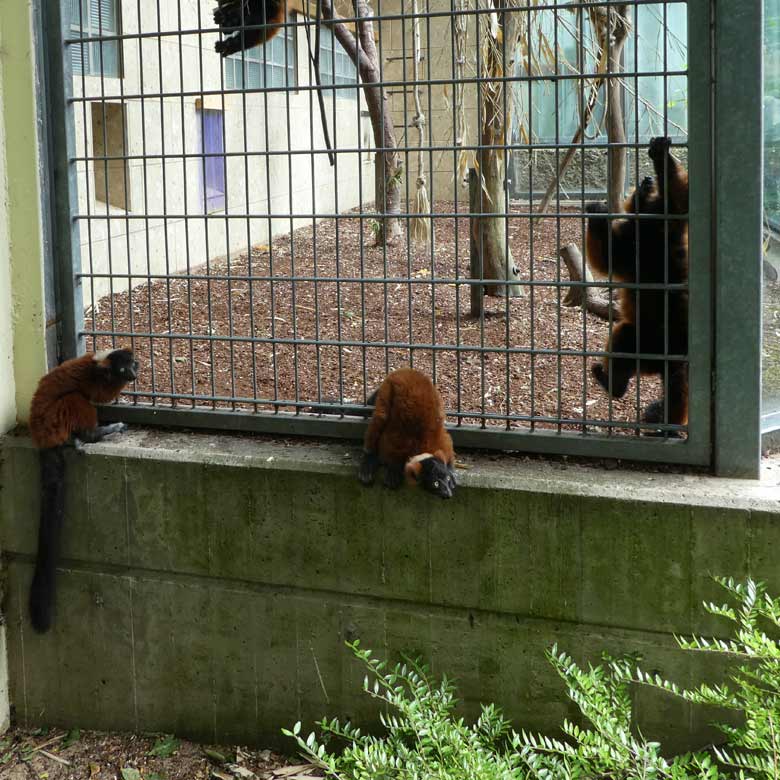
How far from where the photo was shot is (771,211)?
170 inches

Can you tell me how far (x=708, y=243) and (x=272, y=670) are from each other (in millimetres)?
2623

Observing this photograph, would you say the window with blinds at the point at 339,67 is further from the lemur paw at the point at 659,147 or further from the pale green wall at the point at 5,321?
the lemur paw at the point at 659,147

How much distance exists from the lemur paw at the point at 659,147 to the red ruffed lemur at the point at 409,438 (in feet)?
4.41

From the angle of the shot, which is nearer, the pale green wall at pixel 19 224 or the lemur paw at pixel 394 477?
the lemur paw at pixel 394 477

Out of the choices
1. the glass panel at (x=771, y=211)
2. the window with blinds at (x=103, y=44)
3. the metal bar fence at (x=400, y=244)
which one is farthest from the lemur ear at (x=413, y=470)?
the window with blinds at (x=103, y=44)

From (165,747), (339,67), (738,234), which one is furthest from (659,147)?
(339,67)

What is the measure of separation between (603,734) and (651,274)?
2199mm

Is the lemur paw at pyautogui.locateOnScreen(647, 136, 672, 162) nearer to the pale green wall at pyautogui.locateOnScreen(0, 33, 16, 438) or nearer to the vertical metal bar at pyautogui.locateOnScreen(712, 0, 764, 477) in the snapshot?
the vertical metal bar at pyautogui.locateOnScreen(712, 0, 764, 477)

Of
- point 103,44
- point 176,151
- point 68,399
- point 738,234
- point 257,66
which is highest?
point 257,66

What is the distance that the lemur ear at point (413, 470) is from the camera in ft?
14.0

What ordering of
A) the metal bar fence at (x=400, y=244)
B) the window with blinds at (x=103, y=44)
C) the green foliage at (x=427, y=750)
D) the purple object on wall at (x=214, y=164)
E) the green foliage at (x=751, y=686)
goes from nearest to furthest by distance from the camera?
1. the green foliage at (x=751, y=686)
2. the green foliage at (x=427, y=750)
3. the metal bar fence at (x=400, y=244)
4. the window with blinds at (x=103, y=44)
5. the purple object on wall at (x=214, y=164)

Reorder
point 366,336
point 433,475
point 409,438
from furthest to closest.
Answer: point 366,336
point 409,438
point 433,475

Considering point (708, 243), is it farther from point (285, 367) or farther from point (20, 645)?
point (20, 645)

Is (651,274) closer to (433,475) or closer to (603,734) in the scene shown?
(433,475)
